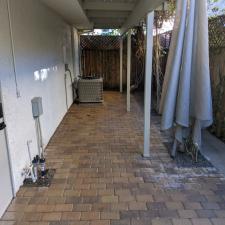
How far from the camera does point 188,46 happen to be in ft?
9.65

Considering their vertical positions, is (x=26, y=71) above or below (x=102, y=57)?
below

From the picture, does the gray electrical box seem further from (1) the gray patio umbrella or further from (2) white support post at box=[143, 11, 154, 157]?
(1) the gray patio umbrella

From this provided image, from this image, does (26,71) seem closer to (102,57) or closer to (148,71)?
(148,71)

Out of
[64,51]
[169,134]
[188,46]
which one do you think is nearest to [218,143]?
[169,134]

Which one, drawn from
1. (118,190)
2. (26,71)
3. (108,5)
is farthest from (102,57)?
(118,190)

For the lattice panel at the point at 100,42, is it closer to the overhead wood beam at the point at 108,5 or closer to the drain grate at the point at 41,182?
the overhead wood beam at the point at 108,5

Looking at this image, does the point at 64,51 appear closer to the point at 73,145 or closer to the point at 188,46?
the point at 73,145

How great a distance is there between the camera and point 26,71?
9.71ft

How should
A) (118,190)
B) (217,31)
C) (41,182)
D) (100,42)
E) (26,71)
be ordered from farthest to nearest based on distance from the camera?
1. (100,42)
2. (217,31)
3. (26,71)
4. (41,182)
5. (118,190)

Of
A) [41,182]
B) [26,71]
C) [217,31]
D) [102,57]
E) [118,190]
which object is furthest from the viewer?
[102,57]

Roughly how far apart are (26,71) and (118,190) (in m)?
1.79

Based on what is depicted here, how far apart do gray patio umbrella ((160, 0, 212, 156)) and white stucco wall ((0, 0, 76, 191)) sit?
1.77 metres

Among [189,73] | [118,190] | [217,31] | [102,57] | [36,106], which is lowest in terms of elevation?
[118,190]

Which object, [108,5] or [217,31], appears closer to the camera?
[217,31]
